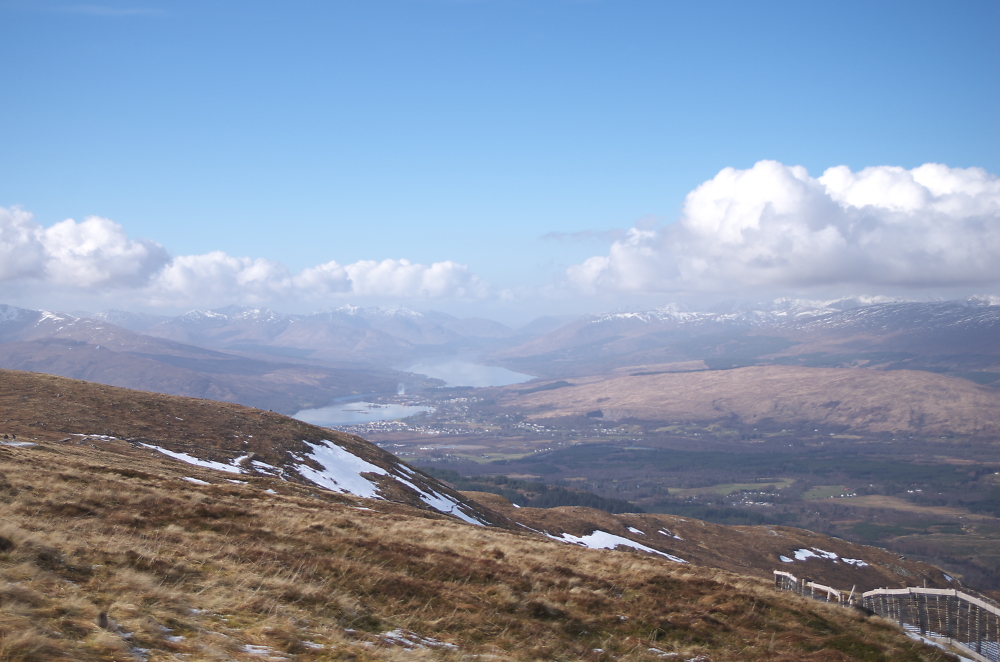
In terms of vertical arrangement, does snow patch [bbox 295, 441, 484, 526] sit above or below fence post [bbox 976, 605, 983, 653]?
below

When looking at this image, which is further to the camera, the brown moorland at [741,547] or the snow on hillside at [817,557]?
the snow on hillside at [817,557]

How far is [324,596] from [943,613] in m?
21.6

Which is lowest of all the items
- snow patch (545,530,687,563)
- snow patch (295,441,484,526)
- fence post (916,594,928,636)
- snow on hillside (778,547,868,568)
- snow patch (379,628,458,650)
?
snow on hillside (778,547,868,568)

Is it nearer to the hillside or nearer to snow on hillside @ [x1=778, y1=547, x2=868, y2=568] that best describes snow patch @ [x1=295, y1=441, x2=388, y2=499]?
the hillside

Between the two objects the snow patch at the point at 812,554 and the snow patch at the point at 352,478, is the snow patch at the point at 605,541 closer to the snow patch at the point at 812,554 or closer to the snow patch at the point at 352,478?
the snow patch at the point at 352,478

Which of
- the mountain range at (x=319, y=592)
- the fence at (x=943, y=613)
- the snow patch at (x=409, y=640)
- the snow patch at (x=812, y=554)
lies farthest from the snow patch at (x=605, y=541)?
the snow patch at (x=409, y=640)

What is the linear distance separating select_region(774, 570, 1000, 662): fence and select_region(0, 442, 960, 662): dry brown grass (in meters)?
3.77

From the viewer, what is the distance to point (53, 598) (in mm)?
9758

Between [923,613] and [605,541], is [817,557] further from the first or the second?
[923,613]

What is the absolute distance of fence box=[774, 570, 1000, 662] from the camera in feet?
56.8

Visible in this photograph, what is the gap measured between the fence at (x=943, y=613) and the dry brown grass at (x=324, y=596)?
3.77m

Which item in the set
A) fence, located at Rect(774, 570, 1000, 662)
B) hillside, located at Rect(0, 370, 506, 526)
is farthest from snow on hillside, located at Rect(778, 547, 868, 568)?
fence, located at Rect(774, 570, 1000, 662)

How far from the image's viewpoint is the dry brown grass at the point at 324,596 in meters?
9.62

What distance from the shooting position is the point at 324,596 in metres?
12.4
